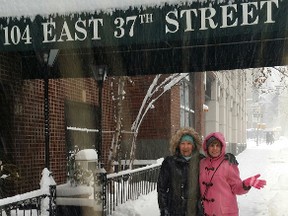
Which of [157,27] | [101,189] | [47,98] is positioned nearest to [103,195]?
[101,189]

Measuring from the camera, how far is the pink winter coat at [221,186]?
493 cm

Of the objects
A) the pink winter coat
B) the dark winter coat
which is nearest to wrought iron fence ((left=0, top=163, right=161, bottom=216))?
the dark winter coat

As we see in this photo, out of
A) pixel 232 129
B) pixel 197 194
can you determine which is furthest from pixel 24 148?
pixel 232 129

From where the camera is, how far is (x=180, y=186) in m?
5.01

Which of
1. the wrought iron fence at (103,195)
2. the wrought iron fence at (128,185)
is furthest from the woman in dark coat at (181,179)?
the wrought iron fence at (128,185)

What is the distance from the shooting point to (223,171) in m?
4.94

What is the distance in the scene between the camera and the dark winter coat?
5000mm

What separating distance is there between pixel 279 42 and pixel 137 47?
7.81ft

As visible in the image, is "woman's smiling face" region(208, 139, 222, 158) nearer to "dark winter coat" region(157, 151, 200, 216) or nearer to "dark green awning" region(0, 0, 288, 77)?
"dark winter coat" region(157, 151, 200, 216)

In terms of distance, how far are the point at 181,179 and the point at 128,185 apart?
221 inches

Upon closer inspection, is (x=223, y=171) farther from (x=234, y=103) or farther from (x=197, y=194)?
(x=234, y=103)

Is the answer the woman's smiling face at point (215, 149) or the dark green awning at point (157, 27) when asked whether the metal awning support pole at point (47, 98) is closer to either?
the dark green awning at point (157, 27)

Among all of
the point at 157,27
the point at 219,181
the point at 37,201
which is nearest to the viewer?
the point at 219,181

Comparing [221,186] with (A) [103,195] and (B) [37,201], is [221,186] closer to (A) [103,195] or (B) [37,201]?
(B) [37,201]
